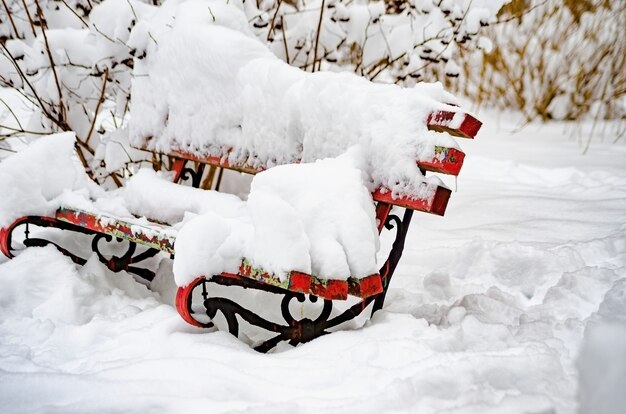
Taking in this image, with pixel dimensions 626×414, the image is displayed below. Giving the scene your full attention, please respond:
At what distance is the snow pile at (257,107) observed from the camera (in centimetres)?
172

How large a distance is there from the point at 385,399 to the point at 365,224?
493mm

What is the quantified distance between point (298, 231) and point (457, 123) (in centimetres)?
56

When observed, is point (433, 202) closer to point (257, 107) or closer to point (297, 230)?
point (297, 230)

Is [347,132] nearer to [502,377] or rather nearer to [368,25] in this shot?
[502,377]

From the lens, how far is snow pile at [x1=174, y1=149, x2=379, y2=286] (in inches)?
61.6

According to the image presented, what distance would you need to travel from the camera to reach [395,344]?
5.35ft

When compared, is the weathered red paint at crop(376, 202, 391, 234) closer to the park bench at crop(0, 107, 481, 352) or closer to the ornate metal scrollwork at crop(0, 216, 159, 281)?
the park bench at crop(0, 107, 481, 352)

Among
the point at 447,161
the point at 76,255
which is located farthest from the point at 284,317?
the point at 76,255

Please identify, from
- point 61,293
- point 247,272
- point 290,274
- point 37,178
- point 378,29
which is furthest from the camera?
Result: point 378,29

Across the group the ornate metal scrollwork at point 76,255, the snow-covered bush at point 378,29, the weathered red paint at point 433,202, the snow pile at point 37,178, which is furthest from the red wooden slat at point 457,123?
the snow pile at point 37,178

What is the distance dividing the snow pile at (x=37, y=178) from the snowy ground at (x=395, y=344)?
0.67ft

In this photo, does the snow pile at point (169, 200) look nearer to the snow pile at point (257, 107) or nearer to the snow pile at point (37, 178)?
the snow pile at point (257, 107)

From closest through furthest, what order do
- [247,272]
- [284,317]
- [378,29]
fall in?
[247,272]
[284,317]
[378,29]

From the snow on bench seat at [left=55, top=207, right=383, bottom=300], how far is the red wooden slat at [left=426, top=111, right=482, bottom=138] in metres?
0.49
